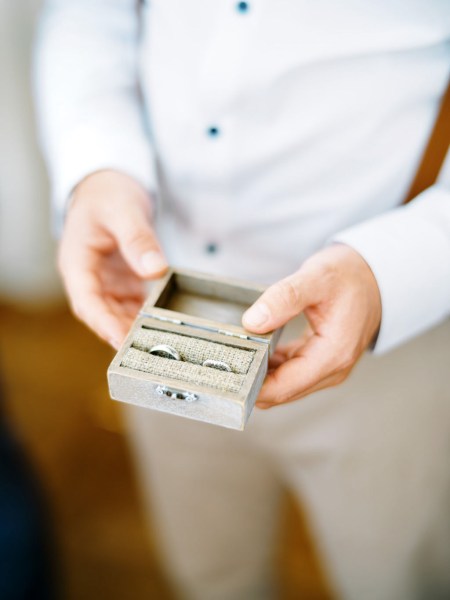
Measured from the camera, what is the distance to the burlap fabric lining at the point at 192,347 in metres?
0.70

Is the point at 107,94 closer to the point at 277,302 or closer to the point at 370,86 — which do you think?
the point at 370,86

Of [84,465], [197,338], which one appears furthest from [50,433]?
[197,338]

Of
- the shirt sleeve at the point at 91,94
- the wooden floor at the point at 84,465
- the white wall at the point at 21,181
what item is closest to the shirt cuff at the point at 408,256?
the shirt sleeve at the point at 91,94

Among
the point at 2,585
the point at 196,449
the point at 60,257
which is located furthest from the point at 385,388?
the point at 2,585

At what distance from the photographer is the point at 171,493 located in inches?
56.8

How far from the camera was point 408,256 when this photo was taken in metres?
0.80

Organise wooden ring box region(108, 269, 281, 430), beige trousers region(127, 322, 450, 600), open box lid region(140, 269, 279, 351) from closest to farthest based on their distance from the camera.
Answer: wooden ring box region(108, 269, 281, 430) → open box lid region(140, 269, 279, 351) → beige trousers region(127, 322, 450, 600)

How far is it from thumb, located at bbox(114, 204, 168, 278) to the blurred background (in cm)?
81

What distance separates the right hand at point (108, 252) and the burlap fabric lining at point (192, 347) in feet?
0.22

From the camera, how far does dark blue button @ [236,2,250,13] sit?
0.81m

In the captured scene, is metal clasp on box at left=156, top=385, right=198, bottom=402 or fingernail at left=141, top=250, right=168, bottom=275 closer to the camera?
metal clasp on box at left=156, top=385, right=198, bottom=402

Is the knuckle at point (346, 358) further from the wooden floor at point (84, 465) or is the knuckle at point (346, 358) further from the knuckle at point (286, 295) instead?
the wooden floor at point (84, 465)

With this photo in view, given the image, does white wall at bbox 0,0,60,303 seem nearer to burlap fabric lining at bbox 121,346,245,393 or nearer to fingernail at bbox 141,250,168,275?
fingernail at bbox 141,250,168,275

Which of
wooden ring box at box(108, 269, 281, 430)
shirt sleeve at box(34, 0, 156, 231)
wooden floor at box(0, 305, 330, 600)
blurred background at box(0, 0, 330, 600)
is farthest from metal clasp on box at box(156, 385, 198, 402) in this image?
wooden floor at box(0, 305, 330, 600)
